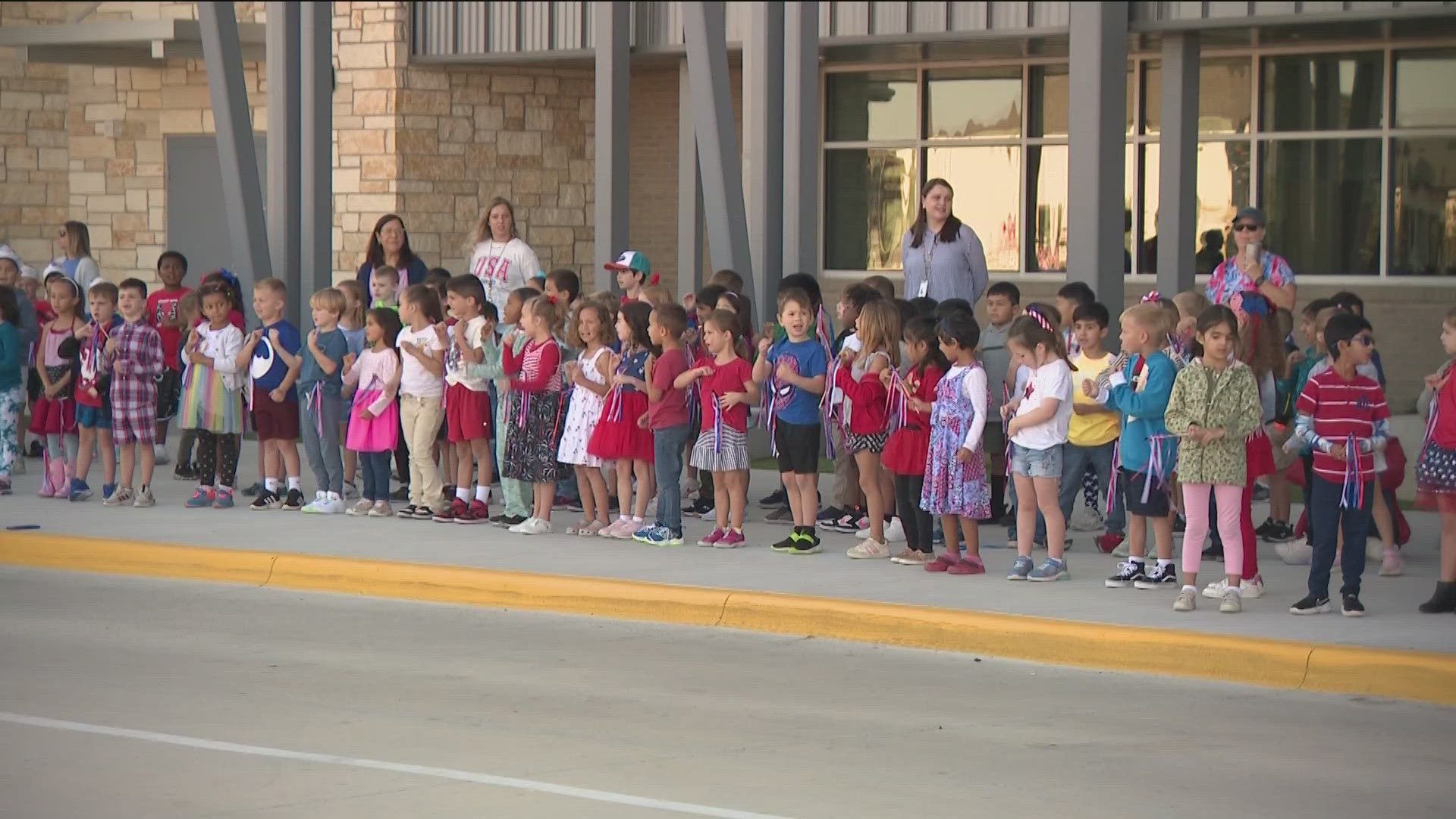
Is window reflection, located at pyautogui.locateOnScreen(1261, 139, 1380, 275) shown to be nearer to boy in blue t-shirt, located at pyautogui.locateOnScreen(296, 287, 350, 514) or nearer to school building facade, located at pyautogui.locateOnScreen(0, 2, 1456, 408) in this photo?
school building facade, located at pyautogui.locateOnScreen(0, 2, 1456, 408)

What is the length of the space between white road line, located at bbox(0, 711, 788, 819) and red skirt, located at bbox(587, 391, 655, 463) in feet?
16.0

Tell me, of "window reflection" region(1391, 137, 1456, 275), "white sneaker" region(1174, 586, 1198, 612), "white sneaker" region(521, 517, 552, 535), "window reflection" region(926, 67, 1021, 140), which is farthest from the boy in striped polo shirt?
"window reflection" region(926, 67, 1021, 140)

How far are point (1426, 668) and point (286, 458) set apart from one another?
8149 millimetres

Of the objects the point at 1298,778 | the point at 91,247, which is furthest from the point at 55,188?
the point at 1298,778

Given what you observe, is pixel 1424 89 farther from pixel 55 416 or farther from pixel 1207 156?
pixel 55 416

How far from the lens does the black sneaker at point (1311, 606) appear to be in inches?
391

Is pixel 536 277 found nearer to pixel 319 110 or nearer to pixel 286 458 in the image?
pixel 286 458

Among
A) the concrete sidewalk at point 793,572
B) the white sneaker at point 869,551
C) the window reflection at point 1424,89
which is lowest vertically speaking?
the concrete sidewalk at point 793,572

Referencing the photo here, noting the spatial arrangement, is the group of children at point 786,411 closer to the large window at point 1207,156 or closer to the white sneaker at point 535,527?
the white sneaker at point 535,527

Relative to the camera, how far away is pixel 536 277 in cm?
1488

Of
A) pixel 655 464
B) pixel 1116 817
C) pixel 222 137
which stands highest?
pixel 222 137

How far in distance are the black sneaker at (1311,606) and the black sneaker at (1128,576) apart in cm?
99

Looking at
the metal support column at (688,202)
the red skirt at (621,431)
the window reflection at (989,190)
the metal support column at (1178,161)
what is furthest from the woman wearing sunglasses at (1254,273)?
the window reflection at (989,190)

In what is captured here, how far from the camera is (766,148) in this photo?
1680 cm
